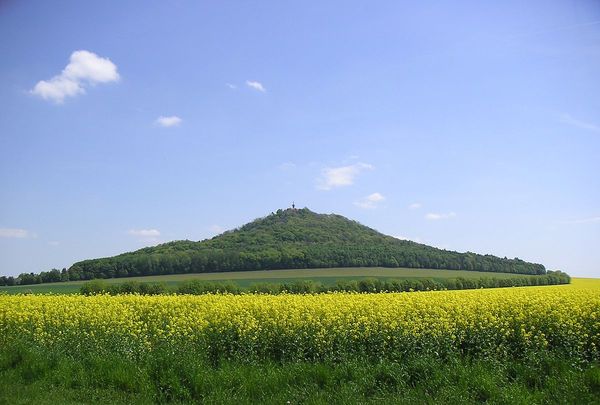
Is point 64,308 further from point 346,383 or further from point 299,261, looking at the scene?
point 299,261

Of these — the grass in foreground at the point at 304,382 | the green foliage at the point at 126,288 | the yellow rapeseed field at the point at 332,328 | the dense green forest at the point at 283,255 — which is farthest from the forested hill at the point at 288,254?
the grass in foreground at the point at 304,382

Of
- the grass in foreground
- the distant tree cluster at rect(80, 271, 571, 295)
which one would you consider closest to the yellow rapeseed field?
the grass in foreground

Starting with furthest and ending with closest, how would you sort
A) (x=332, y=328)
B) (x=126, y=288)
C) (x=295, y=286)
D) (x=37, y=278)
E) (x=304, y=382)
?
(x=37, y=278) → (x=126, y=288) → (x=295, y=286) → (x=332, y=328) → (x=304, y=382)

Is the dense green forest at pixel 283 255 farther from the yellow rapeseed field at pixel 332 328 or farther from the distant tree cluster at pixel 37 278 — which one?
the yellow rapeseed field at pixel 332 328

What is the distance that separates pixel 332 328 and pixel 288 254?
41951 millimetres

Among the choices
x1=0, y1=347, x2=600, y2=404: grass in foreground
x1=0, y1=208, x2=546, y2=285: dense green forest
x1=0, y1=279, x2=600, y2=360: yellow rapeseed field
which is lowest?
x1=0, y1=347, x2=600, y2=404: grass in foreground

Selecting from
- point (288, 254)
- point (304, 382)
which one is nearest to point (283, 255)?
point (288, 254)

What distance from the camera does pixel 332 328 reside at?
10.6 meters

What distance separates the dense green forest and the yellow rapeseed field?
3684 cm

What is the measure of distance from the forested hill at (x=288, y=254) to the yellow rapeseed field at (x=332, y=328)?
36.8 m

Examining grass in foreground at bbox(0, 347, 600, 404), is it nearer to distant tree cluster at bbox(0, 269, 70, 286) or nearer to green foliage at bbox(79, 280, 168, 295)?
green foliage at bbox(79, 280, 168, 295)

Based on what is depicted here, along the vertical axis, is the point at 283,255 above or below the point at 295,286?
above

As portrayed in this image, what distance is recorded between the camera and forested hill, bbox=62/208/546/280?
4894 centimetres

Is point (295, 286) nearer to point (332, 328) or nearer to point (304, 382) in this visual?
point (332, 328)
